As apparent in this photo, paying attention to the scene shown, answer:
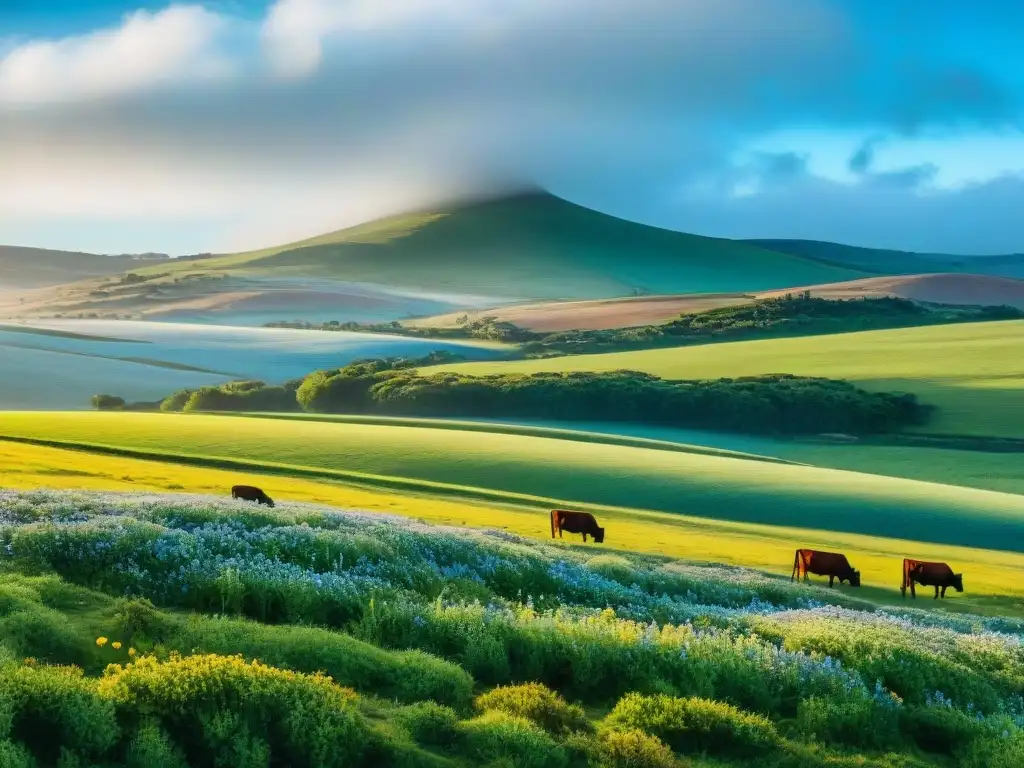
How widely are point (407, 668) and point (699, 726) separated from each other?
3.29m

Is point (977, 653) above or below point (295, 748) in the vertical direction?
below

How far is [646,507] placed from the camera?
5222 cm

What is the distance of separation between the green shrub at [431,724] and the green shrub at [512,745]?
0.14 meters

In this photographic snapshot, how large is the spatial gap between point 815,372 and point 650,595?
344 feet

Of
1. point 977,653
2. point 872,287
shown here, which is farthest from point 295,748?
point 872,287

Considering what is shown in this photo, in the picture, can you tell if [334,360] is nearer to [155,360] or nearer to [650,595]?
[155,360]

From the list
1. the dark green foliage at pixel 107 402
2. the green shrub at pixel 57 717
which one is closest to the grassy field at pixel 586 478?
the green shrub at pixel 57 717

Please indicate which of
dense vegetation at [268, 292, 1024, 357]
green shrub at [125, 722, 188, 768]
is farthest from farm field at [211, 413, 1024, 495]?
green shrub at [125, 722, 188, 768]

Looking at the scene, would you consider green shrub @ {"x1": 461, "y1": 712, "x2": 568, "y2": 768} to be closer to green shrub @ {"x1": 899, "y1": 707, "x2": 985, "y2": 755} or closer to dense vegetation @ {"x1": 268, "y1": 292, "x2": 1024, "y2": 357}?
green shrub @ {"x1": 899, "y1": 707, "x2": 985, "y2": 755}

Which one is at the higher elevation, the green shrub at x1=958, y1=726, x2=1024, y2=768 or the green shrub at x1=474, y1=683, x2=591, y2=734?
the green shrub at x1=474, y1=683, x2=591, y2=734

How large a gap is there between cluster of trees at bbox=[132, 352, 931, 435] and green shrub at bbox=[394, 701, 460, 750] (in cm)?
9157

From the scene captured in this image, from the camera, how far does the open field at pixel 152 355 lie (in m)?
108

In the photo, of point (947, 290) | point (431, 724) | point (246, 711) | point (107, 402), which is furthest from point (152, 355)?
point (246, 711)

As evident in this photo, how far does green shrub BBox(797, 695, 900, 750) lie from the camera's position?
11.9 metres
